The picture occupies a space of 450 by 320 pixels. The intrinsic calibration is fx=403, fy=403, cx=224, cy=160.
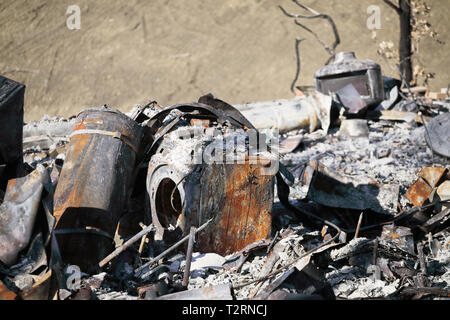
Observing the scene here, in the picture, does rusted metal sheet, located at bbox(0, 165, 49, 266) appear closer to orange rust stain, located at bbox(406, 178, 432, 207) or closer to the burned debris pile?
the burned debris pile

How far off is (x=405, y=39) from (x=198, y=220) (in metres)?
7.40

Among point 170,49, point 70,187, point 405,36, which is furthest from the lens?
point 170,49

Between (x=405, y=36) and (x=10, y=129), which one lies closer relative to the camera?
(x=10, y=129)

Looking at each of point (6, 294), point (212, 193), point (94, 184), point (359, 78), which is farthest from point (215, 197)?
point (359, 78)

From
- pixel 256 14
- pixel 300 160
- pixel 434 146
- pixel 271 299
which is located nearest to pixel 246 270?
pixel 271 299

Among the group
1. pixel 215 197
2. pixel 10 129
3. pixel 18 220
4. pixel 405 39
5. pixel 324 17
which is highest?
pixel 324 17

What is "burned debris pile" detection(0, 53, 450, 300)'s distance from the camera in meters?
2.20

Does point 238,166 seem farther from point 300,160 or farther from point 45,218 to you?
point 300,160

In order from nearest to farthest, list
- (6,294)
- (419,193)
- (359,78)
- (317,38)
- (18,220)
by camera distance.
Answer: (6,294), (18,220), (419,193), (359,78), (317,38)

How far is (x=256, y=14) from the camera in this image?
35.1ft

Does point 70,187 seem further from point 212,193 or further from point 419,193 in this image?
point 419,193

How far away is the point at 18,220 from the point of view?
2162 millimetres

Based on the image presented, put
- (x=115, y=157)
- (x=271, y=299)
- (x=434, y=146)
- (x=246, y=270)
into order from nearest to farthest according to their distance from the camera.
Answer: (x=271, y=299)
(x=246, y=270)
(x=115, y=157)
(x=434, y=146)

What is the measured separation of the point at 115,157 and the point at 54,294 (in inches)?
44.9
